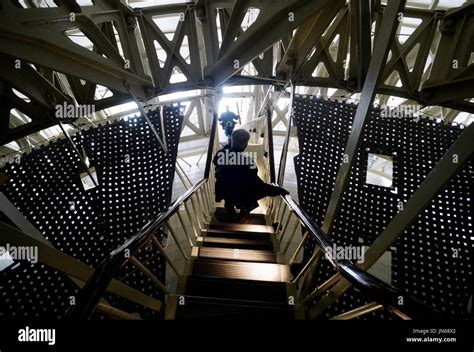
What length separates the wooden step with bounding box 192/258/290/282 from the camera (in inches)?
120

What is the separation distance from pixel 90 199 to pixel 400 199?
15.7 feet

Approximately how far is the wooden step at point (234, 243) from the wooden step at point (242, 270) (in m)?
0.59

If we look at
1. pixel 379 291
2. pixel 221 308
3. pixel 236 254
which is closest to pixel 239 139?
pixel 236 254

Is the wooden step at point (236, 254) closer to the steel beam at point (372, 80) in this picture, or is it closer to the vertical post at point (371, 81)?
the vertical post at point (371, 81)

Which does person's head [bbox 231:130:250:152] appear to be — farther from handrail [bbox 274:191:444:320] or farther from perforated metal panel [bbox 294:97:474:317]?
handrail [bbox 274:191:444:320]

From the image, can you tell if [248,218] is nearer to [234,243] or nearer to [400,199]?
[234,243]

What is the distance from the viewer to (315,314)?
2.44m

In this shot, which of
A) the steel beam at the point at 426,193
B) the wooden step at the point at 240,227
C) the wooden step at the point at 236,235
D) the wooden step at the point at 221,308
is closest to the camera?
the steel beam at the point at 426,193

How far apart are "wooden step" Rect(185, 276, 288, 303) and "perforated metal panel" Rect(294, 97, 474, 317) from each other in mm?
885

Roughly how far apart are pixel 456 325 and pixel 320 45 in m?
4.11

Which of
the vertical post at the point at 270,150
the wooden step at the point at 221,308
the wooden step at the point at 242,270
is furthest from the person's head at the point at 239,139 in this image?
the wooden step at the point at 221,308

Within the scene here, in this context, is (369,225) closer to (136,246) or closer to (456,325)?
(456,325)

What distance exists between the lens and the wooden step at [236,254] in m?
3.45

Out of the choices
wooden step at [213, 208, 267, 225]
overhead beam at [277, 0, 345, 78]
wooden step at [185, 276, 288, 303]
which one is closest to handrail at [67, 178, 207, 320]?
wooden step at [185, 276, 288, 303]
